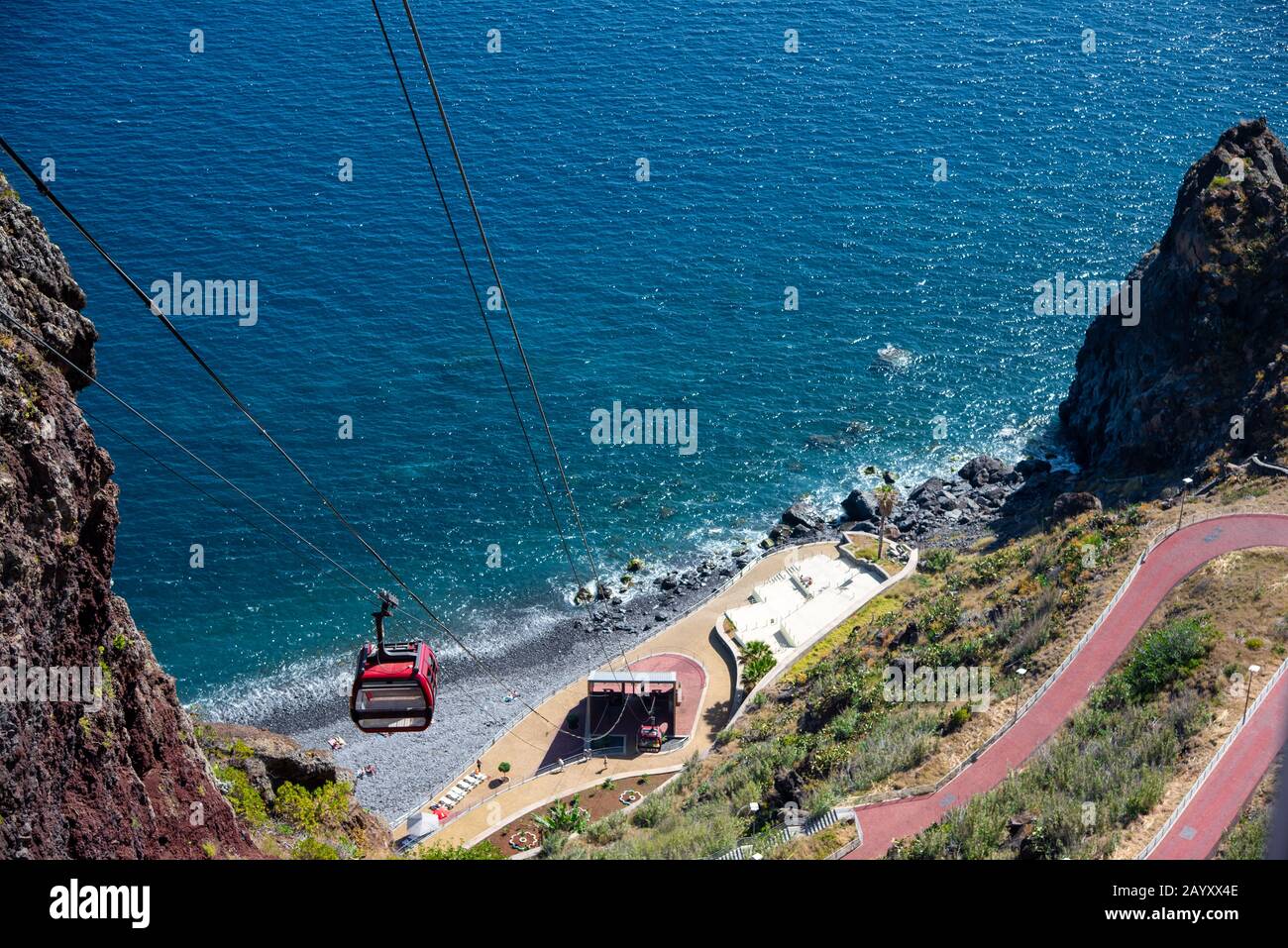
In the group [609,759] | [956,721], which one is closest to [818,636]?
[609,759]

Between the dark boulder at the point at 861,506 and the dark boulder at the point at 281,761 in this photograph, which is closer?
the dark boulder at the point at 281,761

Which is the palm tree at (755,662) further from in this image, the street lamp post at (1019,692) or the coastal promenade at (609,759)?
the street lamp post at (1019,692)

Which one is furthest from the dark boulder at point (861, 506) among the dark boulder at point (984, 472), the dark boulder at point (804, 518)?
the dark boulder at point (984, 472)

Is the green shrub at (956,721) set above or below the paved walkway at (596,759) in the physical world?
above

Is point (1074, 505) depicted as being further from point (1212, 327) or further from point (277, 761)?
point (277, 761)

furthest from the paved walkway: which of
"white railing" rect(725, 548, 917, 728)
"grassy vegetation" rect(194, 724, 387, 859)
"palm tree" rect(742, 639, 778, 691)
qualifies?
"grassy vegetation" rect(194, 724, 387, 859)

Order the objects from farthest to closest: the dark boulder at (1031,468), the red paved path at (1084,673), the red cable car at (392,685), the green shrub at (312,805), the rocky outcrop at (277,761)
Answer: the dark boulder at (1031,468) → the rocky outcrop at (277,761) → the green shrub at (312,805) → the red paved path at (1084,673) → the red cable car at (392,685)
